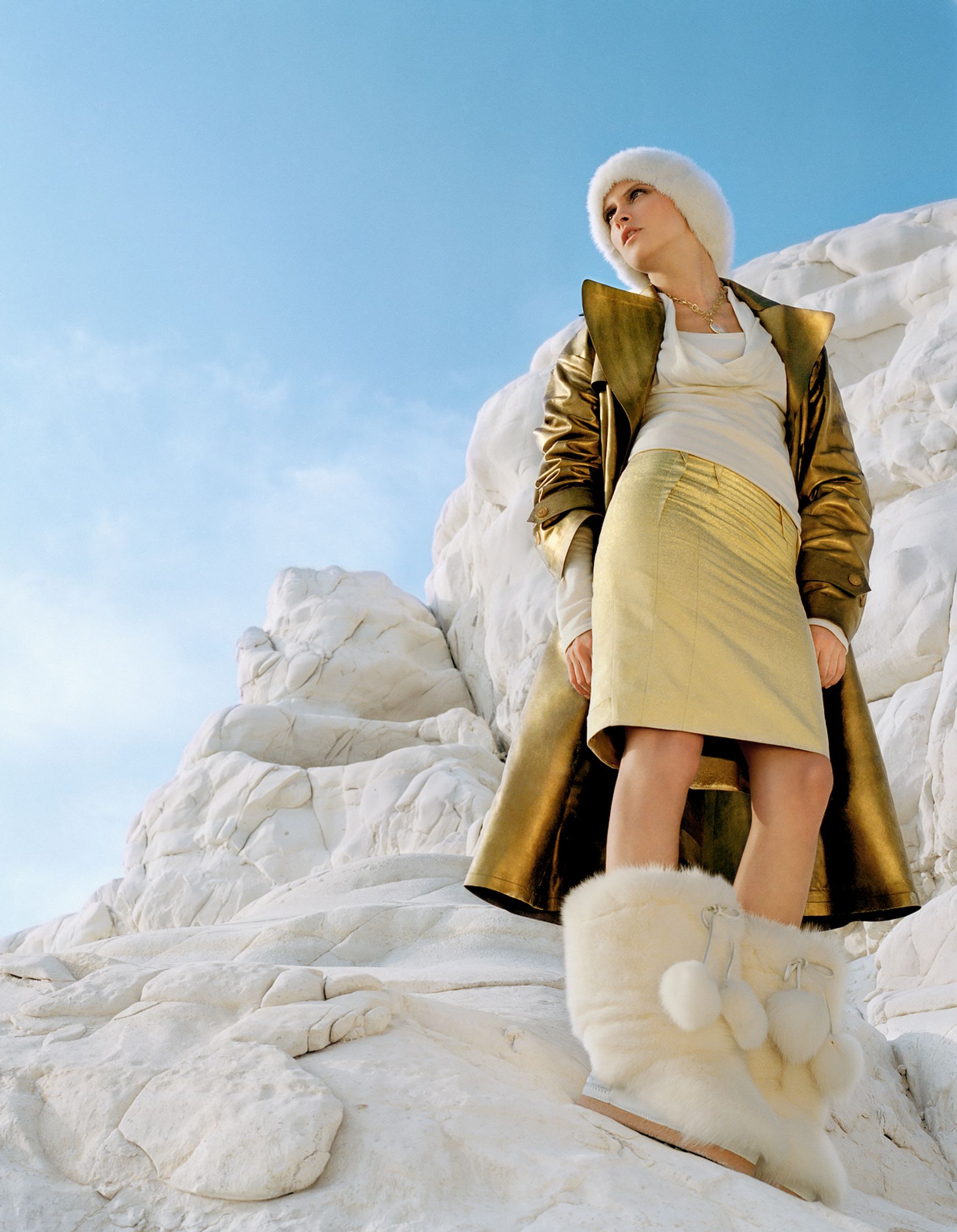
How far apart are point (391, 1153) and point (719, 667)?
0.97m

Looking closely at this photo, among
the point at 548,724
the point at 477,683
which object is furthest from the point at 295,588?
the point at 548,724

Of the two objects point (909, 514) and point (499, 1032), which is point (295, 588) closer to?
point (909, 514)

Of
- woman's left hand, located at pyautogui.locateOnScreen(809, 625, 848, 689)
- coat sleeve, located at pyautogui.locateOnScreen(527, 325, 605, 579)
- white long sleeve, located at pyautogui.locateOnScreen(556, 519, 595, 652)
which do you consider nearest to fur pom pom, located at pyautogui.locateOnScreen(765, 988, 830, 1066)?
woman's left hand, located at pyautogui.locateOnScreen(809, 625, 848, 689)

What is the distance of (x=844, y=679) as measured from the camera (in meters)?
2.14

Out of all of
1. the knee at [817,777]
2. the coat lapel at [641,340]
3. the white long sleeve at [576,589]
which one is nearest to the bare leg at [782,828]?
the knee at [817,777]

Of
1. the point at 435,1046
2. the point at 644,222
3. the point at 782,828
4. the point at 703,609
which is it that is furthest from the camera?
the point at 644,222

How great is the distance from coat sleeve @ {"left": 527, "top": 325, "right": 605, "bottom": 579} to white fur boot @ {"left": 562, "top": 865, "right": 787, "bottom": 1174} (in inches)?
31.0

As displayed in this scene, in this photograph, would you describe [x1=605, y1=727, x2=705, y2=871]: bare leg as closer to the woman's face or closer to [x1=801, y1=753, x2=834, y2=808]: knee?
[x1=801, y1=753, x2=834, y2=808]: knee

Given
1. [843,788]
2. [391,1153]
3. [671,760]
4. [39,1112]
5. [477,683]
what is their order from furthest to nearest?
[477,683] < [843,788] < [671,760] < [39,1112] < [391,1153]

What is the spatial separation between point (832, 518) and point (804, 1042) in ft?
3.56

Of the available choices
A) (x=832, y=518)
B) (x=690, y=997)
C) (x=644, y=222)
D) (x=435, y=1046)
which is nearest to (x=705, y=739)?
(x=832, y=518)

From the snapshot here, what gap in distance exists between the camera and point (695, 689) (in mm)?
1880

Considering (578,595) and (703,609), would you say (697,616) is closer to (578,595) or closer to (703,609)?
(703,609)

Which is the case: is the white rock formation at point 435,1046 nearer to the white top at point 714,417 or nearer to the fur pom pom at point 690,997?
the fur pom pom at point 690,997
